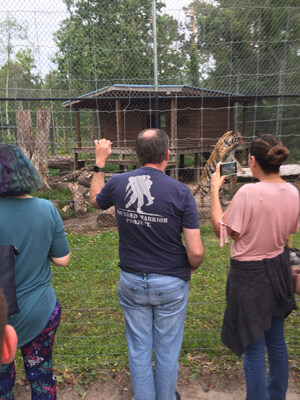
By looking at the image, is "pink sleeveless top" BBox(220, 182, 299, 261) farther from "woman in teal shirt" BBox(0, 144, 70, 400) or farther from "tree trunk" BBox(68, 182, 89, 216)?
"tree trunk" BBox(68, 182, 89, 216)

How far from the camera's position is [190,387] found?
2365 millimetres

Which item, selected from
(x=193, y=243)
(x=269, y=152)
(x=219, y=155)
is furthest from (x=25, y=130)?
(x=269, y=152)

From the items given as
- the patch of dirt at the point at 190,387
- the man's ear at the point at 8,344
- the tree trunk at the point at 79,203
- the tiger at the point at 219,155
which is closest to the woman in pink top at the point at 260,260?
the patch of dirt at the point at 190,387

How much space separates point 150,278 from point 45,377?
0.78 m

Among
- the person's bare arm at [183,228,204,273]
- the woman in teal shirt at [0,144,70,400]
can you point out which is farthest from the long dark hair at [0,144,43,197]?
the person's bare arm at [183,228,204,273]

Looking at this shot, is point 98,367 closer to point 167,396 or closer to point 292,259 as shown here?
point 167,396

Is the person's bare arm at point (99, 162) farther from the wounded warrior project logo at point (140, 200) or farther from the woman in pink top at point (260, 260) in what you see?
the woman in pink top at point (260, 260)

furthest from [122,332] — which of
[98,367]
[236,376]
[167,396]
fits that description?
[167,396]

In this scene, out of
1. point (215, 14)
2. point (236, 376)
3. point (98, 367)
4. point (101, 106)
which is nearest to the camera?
point (236, 376)

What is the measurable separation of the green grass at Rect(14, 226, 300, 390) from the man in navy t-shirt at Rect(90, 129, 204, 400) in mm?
895

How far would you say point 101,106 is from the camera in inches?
410

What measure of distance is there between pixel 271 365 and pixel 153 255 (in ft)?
3.25

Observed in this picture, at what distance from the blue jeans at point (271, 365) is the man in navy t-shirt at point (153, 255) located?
415mm

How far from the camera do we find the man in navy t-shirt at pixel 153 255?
1.63 meters
